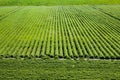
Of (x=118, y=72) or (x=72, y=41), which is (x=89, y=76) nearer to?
(x=118, y=72)

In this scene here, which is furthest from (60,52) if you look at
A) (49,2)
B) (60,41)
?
(49,2)

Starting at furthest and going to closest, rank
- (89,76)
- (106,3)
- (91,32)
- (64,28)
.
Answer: (106,3), (64,28), (91,32), (89,76)

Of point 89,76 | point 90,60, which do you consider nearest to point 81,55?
point 90,60

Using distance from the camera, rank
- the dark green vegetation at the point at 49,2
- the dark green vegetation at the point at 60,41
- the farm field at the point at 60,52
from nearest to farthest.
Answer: the farm field at the point at 60,52 → the dark green vegetation at the point at 60,41 → the dark green vegetation at the point at 49,2

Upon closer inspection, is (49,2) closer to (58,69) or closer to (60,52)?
(60,52)

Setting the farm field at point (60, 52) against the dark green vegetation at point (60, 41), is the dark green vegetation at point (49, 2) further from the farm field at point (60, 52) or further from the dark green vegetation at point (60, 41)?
the farm field at point (60, 52)

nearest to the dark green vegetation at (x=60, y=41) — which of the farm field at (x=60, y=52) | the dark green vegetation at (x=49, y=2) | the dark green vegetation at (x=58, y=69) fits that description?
the farm field at (x=60, y=52)

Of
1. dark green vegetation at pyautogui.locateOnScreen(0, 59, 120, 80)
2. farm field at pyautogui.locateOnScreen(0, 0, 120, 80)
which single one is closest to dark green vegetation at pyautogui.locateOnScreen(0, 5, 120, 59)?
farm field at pyautogui.locateOnScreen(0, 0, 120, 80)

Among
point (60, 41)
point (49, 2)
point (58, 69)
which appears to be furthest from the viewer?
point (49, 2)

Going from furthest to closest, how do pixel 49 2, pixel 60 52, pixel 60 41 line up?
pixel 49 2
pixel 60 41
pixel 60 52
